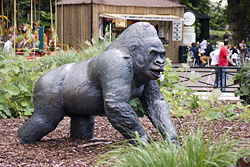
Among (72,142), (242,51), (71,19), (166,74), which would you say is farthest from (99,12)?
(72,142)

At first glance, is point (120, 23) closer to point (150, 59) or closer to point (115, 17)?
point (115, 17)

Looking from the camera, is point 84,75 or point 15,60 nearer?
point 84,75

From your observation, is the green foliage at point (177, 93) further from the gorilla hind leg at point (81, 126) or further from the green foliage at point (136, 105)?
the gorilla hind leg at point (81, 126)

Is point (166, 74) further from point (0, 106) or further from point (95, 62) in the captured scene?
point (95, 62)

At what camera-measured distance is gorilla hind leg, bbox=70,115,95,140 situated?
4.74 m

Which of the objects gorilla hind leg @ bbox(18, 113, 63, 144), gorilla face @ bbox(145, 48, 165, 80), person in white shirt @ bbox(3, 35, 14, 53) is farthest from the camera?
person in white shirt @ bbox(3, 35, 14, 53)

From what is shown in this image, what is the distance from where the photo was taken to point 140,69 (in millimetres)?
3994

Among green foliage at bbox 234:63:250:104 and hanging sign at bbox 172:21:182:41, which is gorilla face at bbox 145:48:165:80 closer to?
green foliage at bbox 234:63:250:104

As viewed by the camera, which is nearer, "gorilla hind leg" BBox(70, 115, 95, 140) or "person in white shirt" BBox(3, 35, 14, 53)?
"gorilla hind leg" BBox(70, 115, 95, 140)

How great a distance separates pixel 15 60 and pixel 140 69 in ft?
12.7

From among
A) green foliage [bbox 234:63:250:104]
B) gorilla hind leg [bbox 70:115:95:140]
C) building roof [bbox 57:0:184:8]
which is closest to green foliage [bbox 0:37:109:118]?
gorilla hind leg [bbox 70:115:95:140]

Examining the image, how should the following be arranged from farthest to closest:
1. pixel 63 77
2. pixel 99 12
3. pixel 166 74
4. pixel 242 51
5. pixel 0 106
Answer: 1. pixel 242 51
2. pixel 99 12
3. pixel 166 74
4. pixel 0 106
5. pixel 63 77

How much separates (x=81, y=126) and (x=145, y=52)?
1261 mm

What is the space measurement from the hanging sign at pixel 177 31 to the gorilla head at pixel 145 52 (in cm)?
2170
